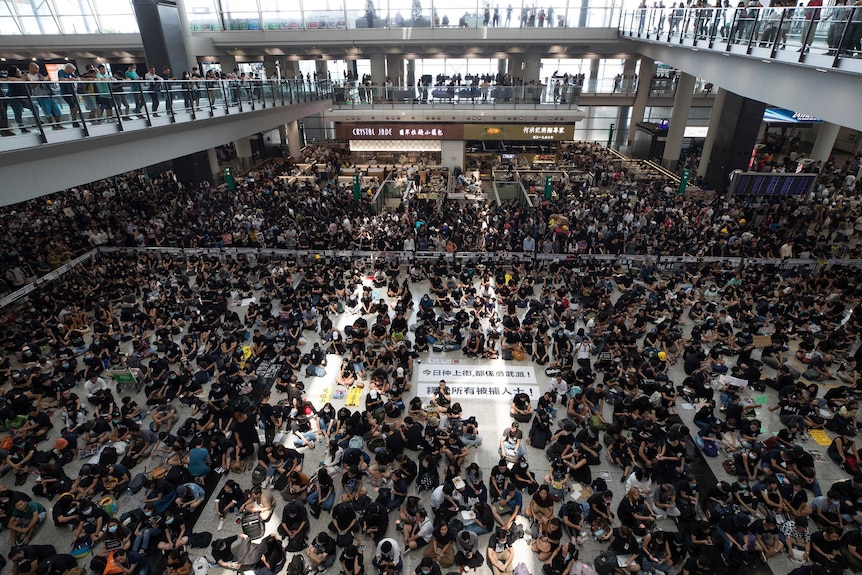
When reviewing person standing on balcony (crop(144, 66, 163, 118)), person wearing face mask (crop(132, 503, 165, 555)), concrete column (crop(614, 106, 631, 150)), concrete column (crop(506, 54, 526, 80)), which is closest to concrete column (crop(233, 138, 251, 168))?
person standing on balcony (crop(144, 66, 163, 118))

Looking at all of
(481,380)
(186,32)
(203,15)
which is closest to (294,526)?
(481,380)

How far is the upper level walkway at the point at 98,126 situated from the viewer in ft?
27.8

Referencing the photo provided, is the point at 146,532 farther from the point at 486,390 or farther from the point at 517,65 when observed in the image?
the point at 517,65

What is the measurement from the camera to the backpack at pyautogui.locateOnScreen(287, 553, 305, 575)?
20.1 feet

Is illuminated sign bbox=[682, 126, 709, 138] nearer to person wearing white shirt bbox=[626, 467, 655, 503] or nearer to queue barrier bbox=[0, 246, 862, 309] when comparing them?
queue barrier bbox=[0, 246, 862, 309]

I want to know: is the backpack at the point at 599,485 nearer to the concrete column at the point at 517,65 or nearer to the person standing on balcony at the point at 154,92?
the person standing on balcony at the point at 154,92

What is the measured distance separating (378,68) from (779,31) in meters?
23.1

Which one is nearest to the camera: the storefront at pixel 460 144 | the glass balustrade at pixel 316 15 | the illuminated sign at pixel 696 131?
the storefront at pixel 460 144

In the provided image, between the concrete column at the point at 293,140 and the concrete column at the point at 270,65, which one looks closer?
the concrete column at the point at 293,140

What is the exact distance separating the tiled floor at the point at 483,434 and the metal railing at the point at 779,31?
704 centimetres

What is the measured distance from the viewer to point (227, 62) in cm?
2947

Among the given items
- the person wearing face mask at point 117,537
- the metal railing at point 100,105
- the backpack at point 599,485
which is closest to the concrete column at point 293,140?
the metal railing at point 100,105

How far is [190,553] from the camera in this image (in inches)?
261

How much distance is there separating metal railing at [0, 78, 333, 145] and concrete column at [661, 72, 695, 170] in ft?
75.6
